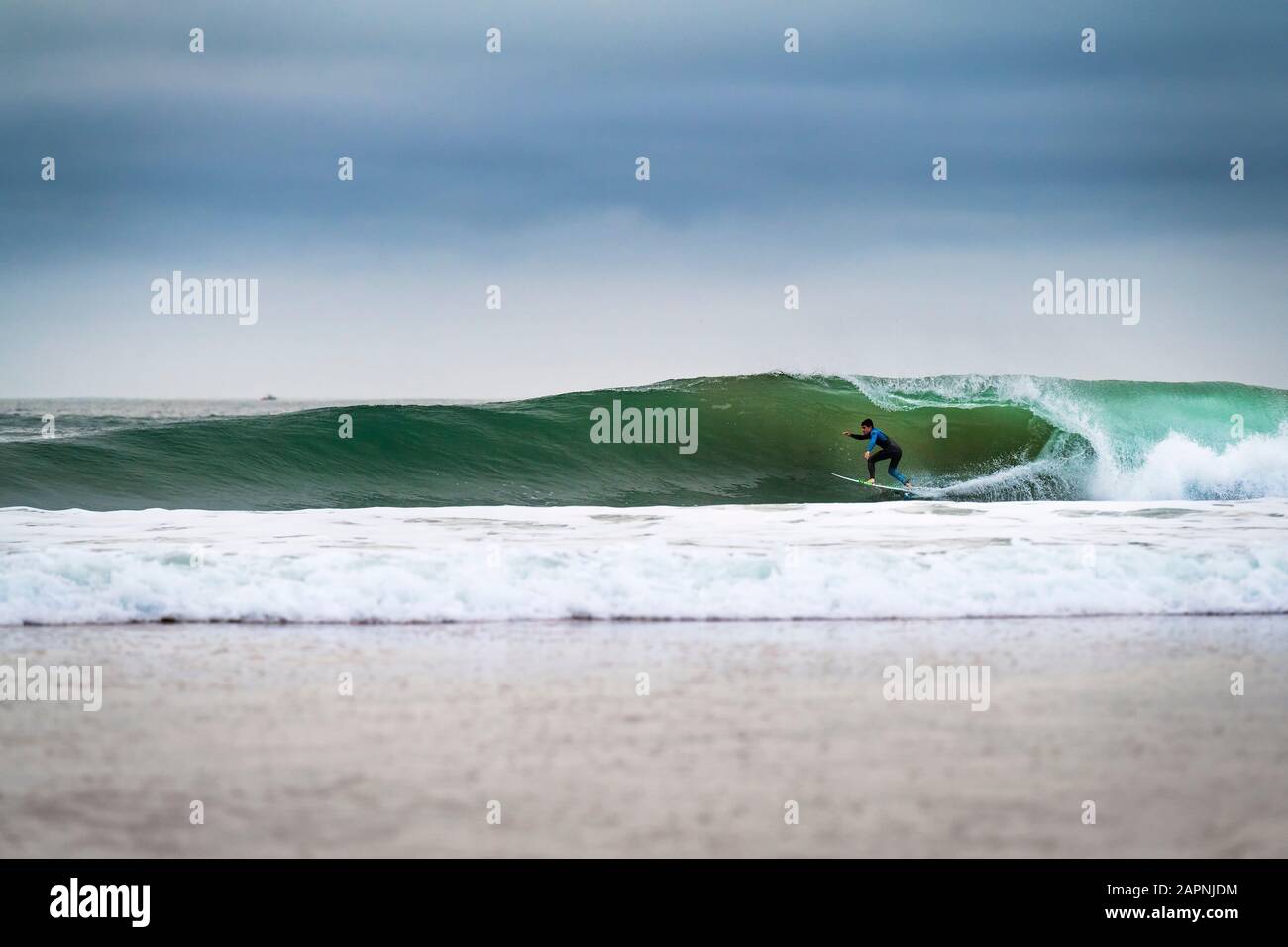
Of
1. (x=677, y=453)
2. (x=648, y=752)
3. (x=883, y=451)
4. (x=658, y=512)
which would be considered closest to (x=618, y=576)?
(x=658, y=512)

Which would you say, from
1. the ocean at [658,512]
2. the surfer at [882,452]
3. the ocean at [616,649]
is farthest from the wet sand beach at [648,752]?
the surfer at [882,452]

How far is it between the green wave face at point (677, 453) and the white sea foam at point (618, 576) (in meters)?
5.16

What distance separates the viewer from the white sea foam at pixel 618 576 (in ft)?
29.8

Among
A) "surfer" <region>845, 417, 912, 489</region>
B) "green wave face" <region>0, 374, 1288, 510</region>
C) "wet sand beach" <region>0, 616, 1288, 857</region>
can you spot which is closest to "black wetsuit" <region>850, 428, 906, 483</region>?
"surfer" <region>845, 417, 912, 489</region>

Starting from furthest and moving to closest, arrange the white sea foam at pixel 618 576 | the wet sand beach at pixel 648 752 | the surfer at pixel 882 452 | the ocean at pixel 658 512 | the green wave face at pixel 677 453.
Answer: the surfer at pixel 882 452 → the green wave face at pixel 677 453 → the ocean at pixel 658 512 → the white sea foam at pixel 618 576 → the wet sand beach at pixel 648 752

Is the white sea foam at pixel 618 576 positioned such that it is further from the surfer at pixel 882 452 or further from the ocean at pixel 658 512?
the surfer at pixel 882 452

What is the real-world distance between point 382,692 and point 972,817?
125 inches

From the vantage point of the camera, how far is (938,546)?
1030 cm

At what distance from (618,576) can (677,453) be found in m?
10.4

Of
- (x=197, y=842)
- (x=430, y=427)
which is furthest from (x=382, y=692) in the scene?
(x=430, y=427)
